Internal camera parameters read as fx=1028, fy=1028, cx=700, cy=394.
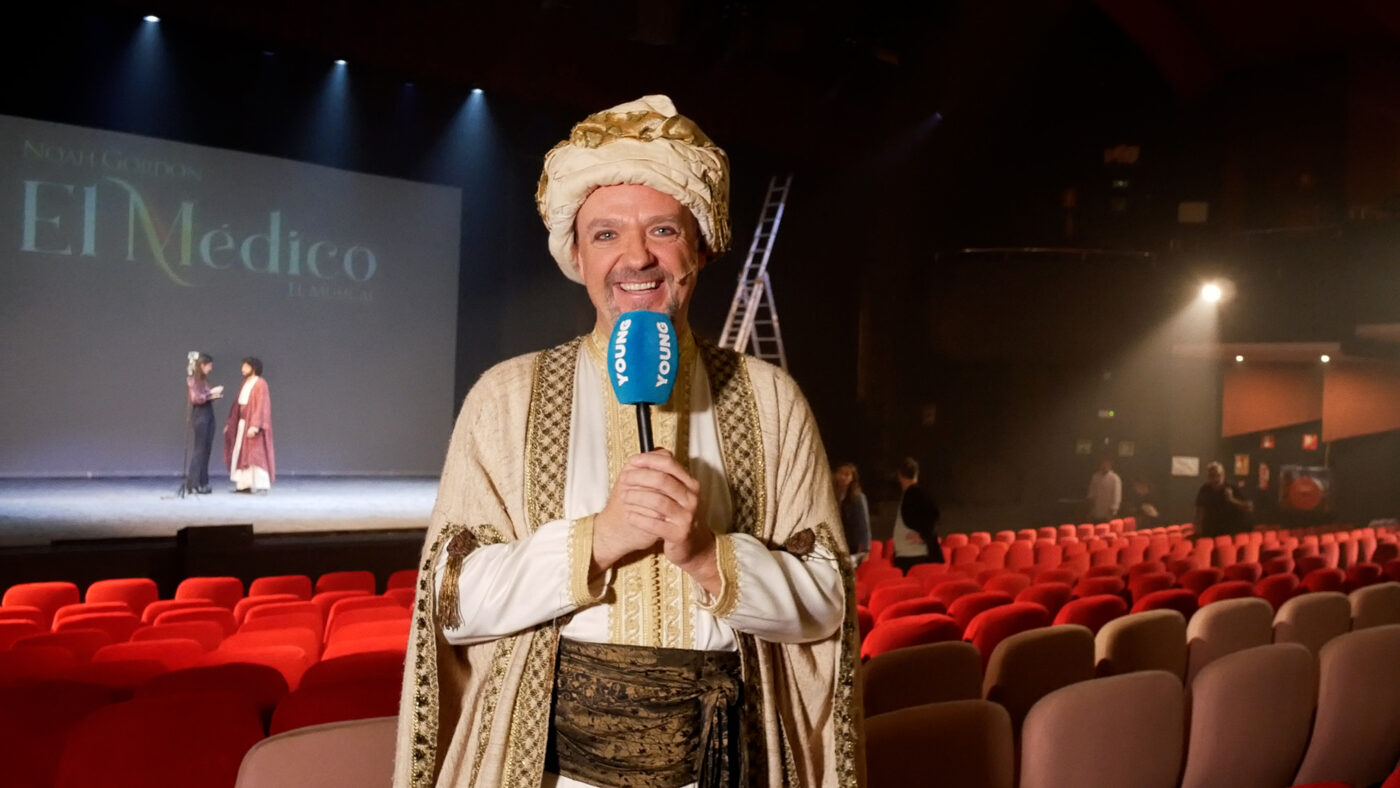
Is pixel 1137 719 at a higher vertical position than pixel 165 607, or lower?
higher

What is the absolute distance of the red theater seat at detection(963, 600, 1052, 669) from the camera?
12.4 feet

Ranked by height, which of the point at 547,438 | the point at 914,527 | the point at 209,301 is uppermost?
the point at 209,301

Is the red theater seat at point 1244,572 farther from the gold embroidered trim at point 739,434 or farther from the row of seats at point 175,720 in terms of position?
the gold embroidered trim at point 739,434

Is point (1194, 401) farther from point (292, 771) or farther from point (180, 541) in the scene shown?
point (292, 771)

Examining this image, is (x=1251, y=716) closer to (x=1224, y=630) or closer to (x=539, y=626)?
(x=1224, y=630)

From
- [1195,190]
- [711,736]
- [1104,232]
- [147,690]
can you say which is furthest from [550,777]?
[1195,190]

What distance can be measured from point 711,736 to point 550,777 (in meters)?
0.24

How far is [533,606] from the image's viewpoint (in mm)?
1257

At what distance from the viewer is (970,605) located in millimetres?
4355

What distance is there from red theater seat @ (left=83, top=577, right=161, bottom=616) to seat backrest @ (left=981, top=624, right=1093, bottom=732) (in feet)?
14.6

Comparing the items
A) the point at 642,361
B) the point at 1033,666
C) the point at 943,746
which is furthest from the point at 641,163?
the point at 1033,666

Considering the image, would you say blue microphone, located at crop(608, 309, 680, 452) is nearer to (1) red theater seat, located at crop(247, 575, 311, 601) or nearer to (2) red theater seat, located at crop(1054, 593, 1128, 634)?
(2) red theater seat, located at crop(1054, 593, 1128, 634)

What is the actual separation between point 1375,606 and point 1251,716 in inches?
91.5

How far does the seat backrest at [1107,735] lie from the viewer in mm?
2203
